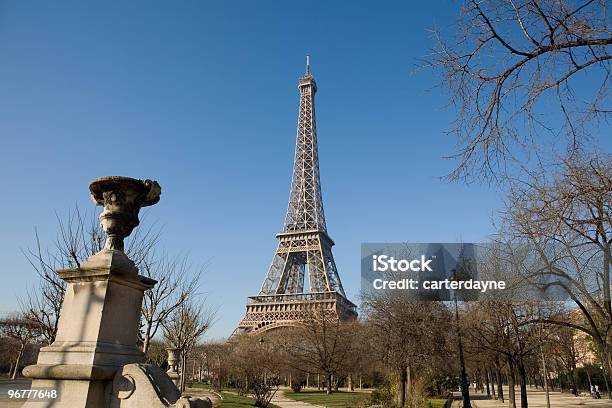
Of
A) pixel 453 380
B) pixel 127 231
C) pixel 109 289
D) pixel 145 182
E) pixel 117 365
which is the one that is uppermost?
pixel 145 182

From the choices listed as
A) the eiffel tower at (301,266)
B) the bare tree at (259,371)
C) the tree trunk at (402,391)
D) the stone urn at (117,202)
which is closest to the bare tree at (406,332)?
the tree trunk at (402,391)

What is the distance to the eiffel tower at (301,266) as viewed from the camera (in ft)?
181

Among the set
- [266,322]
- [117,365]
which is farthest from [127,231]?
[266,322]

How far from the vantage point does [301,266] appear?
63375 mm

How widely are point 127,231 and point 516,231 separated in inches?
268

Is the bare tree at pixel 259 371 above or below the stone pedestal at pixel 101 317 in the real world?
below

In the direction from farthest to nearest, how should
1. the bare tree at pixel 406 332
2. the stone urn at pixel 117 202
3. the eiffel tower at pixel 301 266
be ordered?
the eiffel tower at pixel 301 266 → the bare tree at pixel 406 332 → the stone urn at pixel 117 202

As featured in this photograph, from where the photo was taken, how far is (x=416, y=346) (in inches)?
824

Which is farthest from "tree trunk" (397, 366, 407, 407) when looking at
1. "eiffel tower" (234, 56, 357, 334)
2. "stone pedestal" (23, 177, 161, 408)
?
"eiffel tower" (234, 56, 357, 334)

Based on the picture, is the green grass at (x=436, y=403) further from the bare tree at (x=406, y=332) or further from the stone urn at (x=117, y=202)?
the stone urn at (x=117, y=202)

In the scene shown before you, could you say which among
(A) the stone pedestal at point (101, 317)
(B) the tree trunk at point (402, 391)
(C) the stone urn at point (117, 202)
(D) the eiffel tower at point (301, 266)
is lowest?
(B) the tree trunk at point (402, 391)

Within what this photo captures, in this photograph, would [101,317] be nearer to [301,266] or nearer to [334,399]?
[334,399]

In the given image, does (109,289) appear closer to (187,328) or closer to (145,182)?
(145,182)

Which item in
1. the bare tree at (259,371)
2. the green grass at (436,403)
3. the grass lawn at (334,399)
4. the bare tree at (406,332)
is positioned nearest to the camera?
the bare tree at (406,332)
